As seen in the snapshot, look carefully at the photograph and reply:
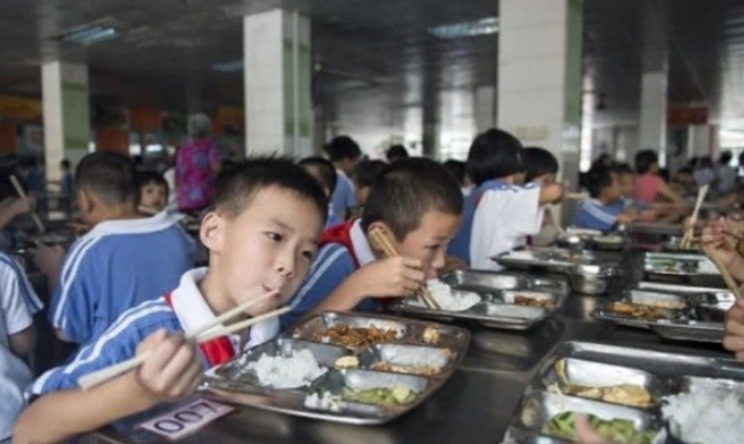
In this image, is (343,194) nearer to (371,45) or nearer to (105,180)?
(105,180)

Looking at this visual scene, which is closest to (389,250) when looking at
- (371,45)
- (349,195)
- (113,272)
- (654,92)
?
(113,272)

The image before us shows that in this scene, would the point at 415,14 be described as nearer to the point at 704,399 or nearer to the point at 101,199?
the point at 101,199

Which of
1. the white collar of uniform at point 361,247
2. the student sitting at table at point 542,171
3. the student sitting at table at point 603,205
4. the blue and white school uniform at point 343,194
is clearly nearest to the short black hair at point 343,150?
the blue and white school uniform at point 343,194

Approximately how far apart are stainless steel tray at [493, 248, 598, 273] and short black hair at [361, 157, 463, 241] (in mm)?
581

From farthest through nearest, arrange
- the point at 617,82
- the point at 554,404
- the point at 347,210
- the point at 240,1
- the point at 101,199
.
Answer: the point at 617,82
the point at 240,1
the point at 347,210
the point at 101,199
the point at 554,404

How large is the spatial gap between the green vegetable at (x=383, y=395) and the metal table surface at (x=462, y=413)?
0.03 meters

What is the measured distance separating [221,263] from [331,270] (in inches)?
20.1

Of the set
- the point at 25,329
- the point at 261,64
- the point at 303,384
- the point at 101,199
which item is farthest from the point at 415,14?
the point at 303,384

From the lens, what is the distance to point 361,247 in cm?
180

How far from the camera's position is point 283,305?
1275 millimetres

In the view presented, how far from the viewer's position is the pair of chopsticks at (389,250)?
5.06 feet

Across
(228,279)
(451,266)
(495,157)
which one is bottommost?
(451,266)

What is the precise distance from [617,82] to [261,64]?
7.23m

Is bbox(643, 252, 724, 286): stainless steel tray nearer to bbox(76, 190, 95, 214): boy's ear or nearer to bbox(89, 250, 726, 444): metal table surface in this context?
bbox(89, 250, 726, 444): metal table surface
